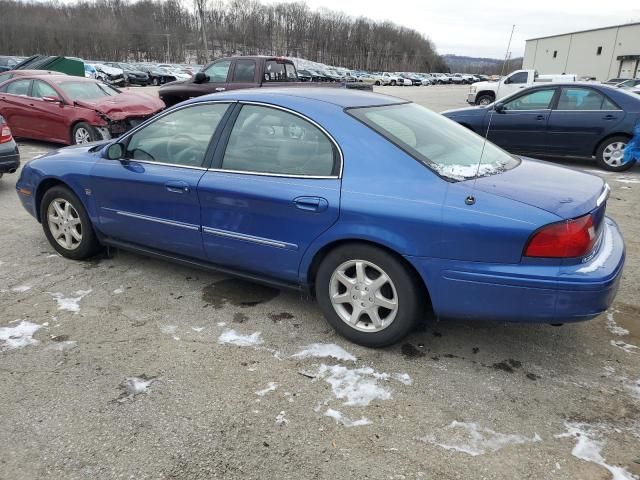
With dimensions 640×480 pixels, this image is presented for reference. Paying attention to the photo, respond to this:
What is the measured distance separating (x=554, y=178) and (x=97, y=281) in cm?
349

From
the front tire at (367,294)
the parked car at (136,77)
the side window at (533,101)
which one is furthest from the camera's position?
the parked car at (136,77)

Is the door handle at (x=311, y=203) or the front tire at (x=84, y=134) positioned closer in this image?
the door handle at (x=311, y=203)

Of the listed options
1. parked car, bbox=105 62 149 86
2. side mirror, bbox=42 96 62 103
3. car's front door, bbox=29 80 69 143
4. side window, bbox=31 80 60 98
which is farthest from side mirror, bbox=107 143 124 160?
parked car, bbox=105 62 149 86

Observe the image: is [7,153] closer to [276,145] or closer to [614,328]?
[276,145]

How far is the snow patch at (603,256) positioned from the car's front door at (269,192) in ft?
4.50

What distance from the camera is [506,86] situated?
2159 cm

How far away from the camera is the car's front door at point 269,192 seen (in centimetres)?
309

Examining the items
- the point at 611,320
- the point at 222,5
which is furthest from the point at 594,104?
the point at 222,5

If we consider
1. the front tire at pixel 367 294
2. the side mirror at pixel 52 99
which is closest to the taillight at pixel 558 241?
the front tire at pixel 367 294

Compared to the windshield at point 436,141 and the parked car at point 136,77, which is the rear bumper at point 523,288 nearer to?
the windshield at point 436,141

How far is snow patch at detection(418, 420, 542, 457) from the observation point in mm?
2332

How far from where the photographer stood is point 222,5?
9912 cm

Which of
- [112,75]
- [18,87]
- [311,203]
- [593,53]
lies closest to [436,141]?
[311,203]

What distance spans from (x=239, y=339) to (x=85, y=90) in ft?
28.6
